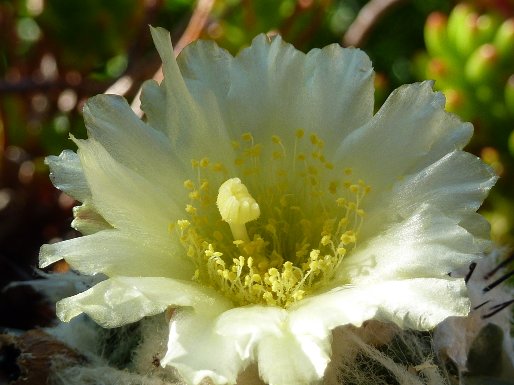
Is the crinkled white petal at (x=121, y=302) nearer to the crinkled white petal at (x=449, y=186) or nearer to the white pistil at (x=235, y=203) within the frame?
the white pistil at (x=235, y=203)

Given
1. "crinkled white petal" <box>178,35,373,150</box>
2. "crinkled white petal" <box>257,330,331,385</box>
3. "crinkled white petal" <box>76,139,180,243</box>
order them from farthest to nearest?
"crinkled white petal" <box>178,35,373,150</box> < "crinkled white petal" <box>76,139,180,243</box> < "crinkled white petal" <box>257,330,331,385</box>

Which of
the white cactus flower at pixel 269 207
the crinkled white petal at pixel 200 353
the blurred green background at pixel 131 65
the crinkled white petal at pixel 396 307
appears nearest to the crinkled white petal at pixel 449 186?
the white cactus flower at pixel 269 207

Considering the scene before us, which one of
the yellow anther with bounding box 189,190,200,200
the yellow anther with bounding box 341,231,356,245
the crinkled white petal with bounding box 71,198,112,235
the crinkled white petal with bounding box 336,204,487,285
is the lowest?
the crinkled white petal with bounding box 336,204,487,285

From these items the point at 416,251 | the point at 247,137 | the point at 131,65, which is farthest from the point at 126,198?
the point at 131,65

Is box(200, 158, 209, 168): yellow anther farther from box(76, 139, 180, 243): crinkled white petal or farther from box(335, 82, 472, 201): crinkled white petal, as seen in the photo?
box(335, 82, 472, 201): crinkled white petal

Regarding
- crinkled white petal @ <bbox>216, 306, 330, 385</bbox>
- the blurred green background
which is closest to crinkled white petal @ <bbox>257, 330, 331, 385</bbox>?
crinkled white petal @ <bbox>216, 306, 330, 385</bbox>

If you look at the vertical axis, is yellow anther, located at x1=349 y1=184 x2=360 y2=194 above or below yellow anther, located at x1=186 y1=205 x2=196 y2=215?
below

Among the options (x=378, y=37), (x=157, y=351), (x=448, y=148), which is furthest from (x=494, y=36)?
(x=157, y=351)

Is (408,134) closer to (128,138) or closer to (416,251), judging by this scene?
(416,251)
